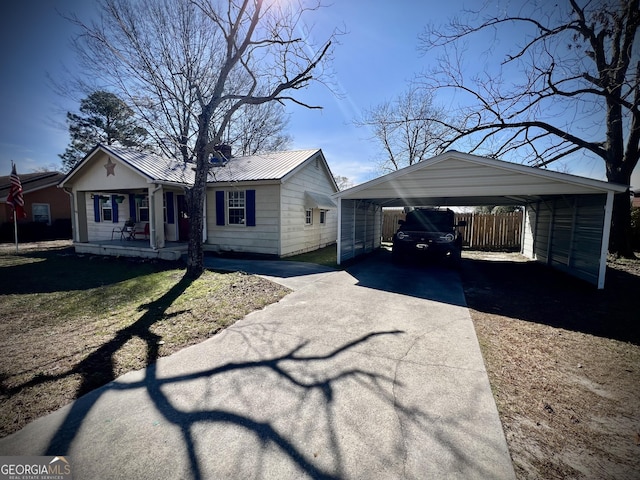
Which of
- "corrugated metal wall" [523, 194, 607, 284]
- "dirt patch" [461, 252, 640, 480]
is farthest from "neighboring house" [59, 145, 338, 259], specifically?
"corrugated metal wall" [523, 194, 607, 284]

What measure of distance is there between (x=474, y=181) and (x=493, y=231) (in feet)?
30.1

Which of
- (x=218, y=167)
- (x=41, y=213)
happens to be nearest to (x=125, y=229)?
(x=218, y=167)

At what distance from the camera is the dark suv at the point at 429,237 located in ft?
30.7

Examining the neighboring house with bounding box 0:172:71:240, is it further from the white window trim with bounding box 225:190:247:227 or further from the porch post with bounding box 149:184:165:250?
the white window trim with bounding box 225:190:247:227

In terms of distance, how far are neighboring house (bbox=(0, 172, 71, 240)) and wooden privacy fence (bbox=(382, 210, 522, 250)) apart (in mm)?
26526

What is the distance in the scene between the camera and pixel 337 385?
114 inches

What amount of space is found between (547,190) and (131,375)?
30.8ft

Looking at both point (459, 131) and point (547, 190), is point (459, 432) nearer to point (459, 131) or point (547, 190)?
point (547, 190)

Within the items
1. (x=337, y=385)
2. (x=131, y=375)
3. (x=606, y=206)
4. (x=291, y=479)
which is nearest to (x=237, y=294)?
(x=131, y=375)

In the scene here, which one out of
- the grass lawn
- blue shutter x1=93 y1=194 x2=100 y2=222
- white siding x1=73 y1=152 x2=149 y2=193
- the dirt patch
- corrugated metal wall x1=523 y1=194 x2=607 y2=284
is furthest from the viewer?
blue shutter x1=93 y1=194 x2=100 y2=222

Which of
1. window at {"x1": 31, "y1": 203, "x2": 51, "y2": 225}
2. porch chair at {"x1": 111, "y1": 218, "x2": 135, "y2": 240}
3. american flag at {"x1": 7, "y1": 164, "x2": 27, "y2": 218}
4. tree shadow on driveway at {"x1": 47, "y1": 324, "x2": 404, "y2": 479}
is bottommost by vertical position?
tree shadow on driveway at {"x1": 47, "y1": 324, "x2": 404, "y2": 479}

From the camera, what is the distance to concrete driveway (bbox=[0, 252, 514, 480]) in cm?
196

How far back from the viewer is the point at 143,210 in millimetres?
13609

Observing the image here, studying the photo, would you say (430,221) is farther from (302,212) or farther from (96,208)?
(96,208)
